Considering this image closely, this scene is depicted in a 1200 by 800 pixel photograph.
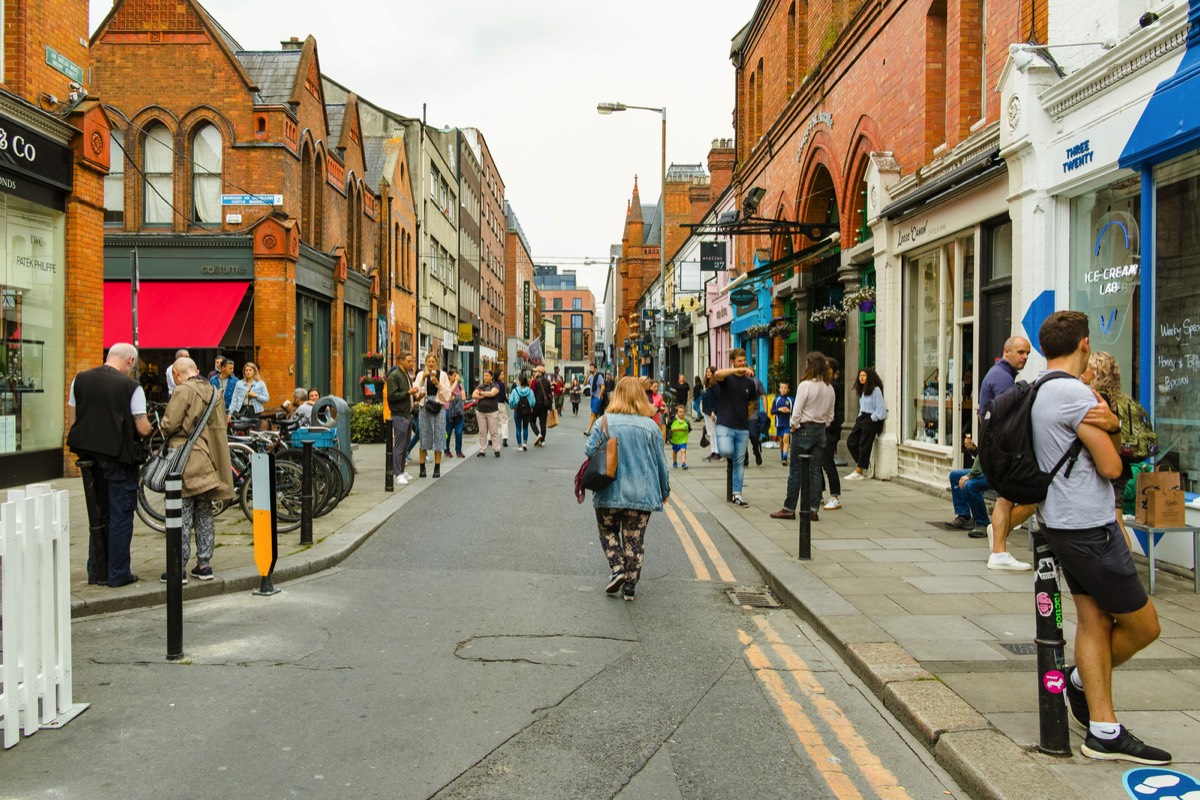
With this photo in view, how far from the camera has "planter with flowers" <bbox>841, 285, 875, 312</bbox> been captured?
16.0m

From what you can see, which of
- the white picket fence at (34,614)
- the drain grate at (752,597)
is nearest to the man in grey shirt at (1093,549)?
the drain grate at (752,597)

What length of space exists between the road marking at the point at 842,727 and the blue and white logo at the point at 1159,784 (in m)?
0.83

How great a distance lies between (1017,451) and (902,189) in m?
10.6

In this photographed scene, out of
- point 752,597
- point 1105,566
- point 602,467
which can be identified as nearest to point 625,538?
point 602,467

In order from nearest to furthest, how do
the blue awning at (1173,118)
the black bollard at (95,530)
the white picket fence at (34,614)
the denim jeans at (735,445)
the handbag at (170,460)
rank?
the white picket fence at (34,614), the black bollard at (95,530), the handbag at (170,460), the blue awning at (1173,118), the denim jeans at (735,445)

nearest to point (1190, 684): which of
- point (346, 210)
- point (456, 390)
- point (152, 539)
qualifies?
point (152, 539)

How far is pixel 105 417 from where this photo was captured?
22.7 feet

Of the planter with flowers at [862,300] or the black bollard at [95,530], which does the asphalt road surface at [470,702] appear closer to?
the black bollard at [95,530]

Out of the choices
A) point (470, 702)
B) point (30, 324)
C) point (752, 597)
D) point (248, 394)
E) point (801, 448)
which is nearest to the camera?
point (470, 702)

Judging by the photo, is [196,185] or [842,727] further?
[196,185]

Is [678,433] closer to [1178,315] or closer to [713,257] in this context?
[1178,315]

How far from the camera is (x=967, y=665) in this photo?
17.3ft

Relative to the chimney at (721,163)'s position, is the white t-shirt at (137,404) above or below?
below

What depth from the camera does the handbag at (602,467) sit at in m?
7.11
